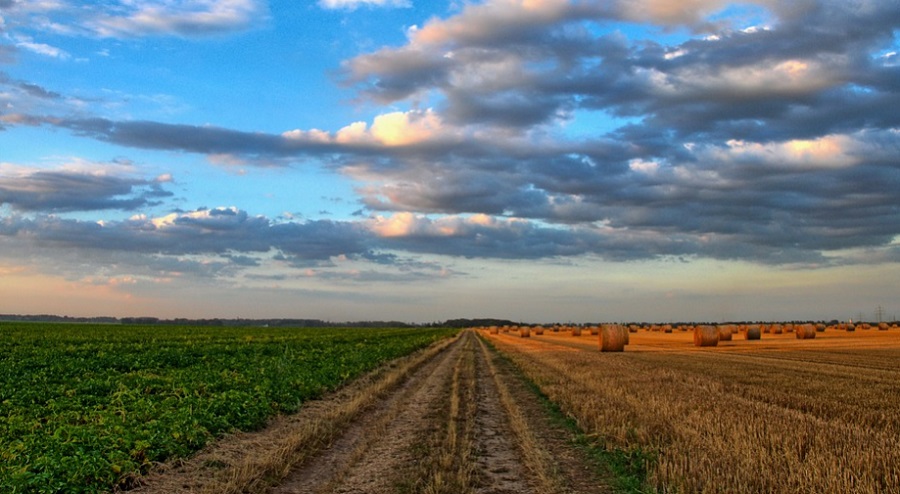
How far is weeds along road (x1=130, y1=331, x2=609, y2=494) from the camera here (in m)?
9.40

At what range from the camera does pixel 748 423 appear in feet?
40.6

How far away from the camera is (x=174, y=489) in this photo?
9195mm

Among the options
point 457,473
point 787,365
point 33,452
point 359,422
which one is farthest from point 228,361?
point 787,365

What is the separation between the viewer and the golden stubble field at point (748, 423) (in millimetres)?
8711

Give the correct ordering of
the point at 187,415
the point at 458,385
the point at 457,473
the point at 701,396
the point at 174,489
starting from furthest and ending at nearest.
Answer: the point at 458,385
the point at 701,396
the point at 187,415
the point at 457,473
the point at 174,489

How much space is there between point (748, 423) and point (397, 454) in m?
6.80

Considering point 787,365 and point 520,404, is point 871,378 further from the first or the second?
point 520,404

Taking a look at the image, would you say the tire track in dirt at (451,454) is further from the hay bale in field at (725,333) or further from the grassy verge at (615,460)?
the hay bale in field at (725,333)

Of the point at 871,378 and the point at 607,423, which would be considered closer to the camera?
the point at 607,423

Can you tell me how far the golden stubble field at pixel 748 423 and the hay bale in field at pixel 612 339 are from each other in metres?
18.3

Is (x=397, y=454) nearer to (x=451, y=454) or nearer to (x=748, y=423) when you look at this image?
(x=451, y=454)

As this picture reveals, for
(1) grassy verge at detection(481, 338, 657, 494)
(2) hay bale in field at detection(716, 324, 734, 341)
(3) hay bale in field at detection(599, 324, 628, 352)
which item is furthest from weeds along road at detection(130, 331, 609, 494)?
(2) hay bale in field at detection(716, 324, 734, 341)

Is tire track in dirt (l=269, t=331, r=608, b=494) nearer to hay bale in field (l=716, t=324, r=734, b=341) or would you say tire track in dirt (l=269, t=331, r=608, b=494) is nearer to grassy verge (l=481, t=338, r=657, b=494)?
grassy verge (l=481, t=338, r=657, b=494)

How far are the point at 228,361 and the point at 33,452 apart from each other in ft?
66.8
